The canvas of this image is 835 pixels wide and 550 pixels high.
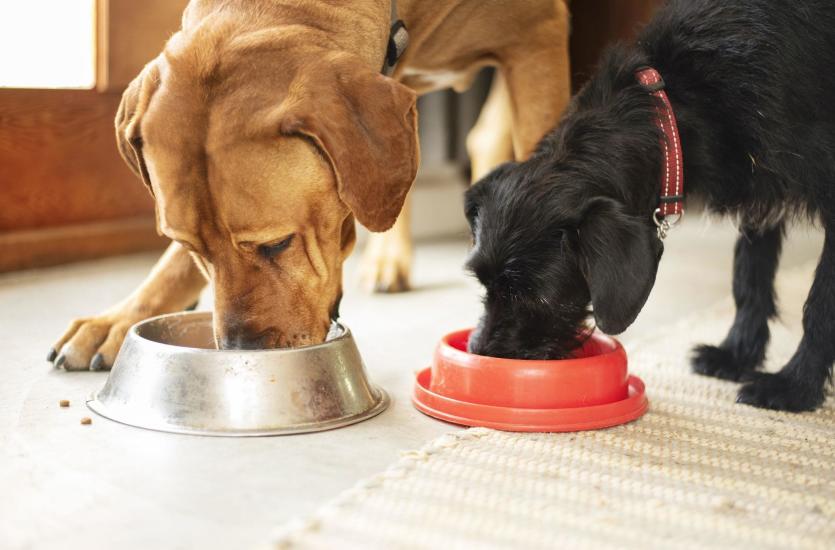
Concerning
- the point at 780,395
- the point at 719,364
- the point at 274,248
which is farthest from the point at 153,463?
the point at 719,364

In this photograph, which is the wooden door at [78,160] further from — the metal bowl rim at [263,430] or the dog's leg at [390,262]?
the metal bowl rim at [263,430]

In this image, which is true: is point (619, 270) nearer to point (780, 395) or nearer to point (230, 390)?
point (780, 395)

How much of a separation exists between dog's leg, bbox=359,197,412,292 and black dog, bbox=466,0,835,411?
1414 mm

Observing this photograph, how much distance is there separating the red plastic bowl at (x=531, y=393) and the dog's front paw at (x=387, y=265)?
4.91 feet

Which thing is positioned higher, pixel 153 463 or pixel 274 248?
pixel 274 248

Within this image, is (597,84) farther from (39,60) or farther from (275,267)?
(39,60)

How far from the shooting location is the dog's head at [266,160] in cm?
196

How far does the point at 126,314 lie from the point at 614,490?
1.41 m

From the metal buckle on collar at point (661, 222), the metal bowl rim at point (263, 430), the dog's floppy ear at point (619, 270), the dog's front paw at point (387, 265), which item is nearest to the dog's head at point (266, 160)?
the metal bowl rim at point (263, 430)

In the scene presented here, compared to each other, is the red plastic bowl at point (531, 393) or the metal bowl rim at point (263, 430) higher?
the red plastic bowl at point (531, 393)

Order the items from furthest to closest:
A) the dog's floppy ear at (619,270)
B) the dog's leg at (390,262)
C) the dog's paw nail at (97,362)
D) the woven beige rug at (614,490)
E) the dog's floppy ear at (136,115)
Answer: the dog's leg at (390,262), the dog's paw nail at (97,362), the dog's floppy ear at (136,115), the dog's floppy ear at (619,270), the woven beige rug at (614,490)

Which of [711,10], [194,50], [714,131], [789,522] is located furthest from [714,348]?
[194,50]

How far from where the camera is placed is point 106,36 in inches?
155

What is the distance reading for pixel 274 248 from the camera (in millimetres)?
2043
